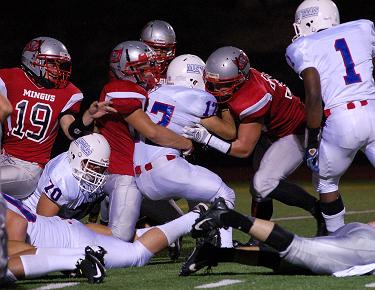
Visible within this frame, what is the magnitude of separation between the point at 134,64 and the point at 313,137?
105cm

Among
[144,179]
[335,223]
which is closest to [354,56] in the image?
[335,223]

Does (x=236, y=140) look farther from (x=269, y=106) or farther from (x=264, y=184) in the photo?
(x=264, y=184)

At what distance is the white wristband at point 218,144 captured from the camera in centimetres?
576

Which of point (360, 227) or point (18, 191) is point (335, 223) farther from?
point (18, 191)

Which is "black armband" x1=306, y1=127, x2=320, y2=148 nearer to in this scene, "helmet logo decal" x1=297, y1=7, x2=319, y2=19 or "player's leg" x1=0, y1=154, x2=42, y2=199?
"helmet logo decal" x1=297, y1=7, x2=319, y2=19

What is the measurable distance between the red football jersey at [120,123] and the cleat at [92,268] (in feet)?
3.81

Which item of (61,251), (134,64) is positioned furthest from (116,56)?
(61,251)

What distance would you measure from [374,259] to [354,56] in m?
1.38

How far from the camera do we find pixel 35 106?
6.26 m

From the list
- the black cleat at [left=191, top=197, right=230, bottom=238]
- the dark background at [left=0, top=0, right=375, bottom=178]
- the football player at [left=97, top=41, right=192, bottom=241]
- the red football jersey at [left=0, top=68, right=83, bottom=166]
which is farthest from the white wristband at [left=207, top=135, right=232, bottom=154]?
the dark background at [left=0, top=0, right=375, bottom=178]

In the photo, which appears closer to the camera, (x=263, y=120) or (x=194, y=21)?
(x=263, y=120)

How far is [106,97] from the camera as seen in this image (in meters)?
5.67

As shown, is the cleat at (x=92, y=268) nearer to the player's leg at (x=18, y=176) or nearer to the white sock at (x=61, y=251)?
the white sock at (x=61, y=251)

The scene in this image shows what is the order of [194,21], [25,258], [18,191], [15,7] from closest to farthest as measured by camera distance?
[25,258] < [18,191] < [15,7] < [194,21]
